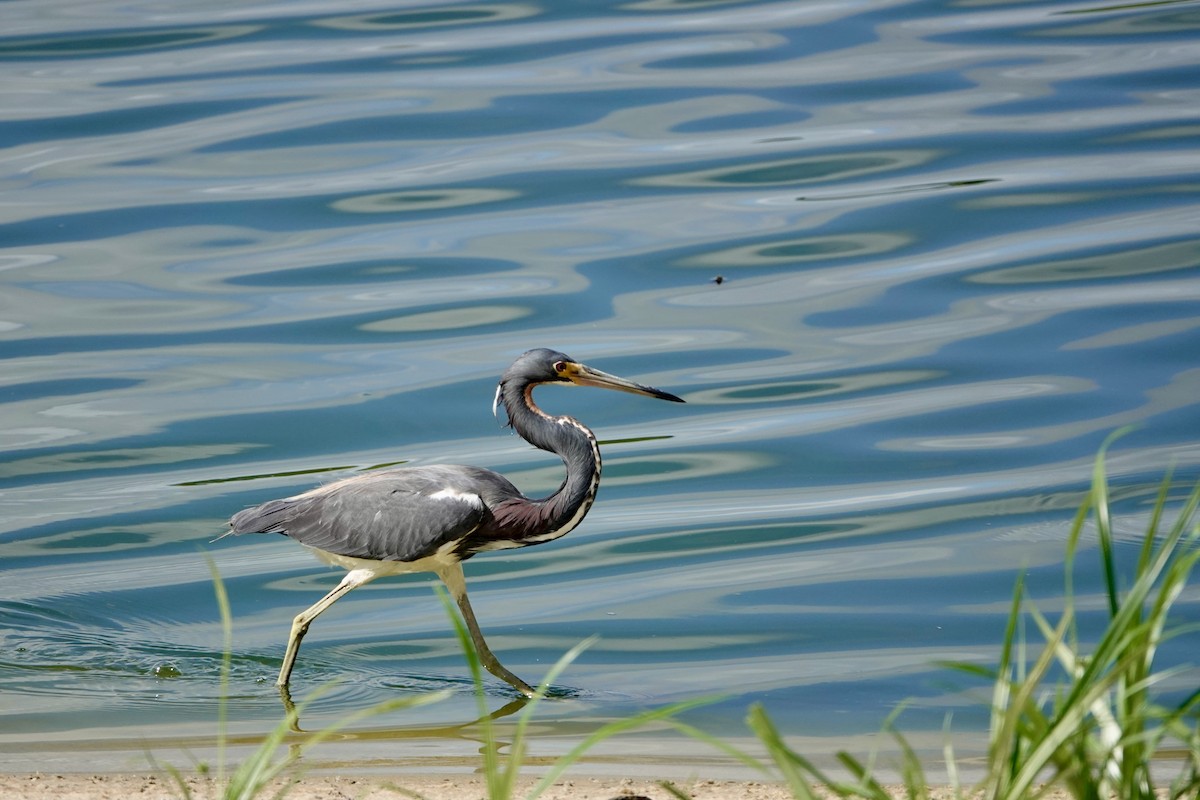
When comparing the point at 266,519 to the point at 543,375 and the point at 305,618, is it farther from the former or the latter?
the point at 543,375

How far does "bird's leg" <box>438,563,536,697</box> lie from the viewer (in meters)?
6.58

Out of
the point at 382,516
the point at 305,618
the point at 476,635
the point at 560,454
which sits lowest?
the point at 476,635

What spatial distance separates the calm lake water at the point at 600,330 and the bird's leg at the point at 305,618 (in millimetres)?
146

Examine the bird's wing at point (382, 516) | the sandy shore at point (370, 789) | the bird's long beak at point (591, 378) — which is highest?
the bird's long beak at point (591, 378)

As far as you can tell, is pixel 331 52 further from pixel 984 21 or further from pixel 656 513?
pixel 656 513

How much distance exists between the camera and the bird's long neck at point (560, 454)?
21.7ft

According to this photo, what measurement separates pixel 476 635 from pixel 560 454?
875mm

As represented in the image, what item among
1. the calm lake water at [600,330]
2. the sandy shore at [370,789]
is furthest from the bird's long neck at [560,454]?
the sandy shore at [370,789]

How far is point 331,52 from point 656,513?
10.6 metres

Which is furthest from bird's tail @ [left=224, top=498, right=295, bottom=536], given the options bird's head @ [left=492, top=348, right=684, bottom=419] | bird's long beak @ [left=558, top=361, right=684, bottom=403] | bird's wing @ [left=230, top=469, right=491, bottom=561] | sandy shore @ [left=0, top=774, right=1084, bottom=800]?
sandy shore @ [left=0, top=774, right=1084, bottom=800]

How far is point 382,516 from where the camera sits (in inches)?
261

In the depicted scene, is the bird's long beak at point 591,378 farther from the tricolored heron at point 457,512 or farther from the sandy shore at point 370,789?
the sandy shore at point 370,789

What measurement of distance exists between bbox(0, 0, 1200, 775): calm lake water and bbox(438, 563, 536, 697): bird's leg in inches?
3.2

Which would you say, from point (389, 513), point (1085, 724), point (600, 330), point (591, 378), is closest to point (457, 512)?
point (389, 513)
